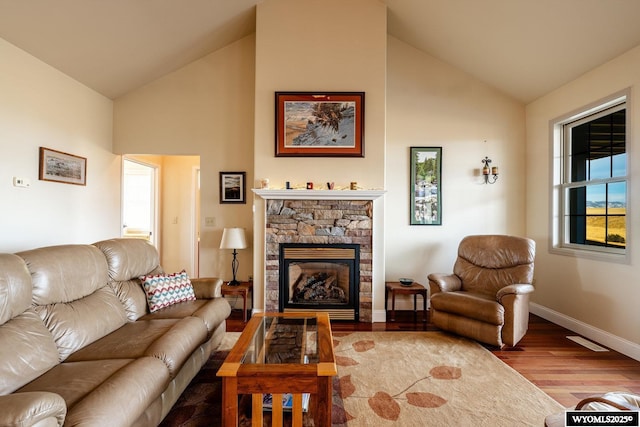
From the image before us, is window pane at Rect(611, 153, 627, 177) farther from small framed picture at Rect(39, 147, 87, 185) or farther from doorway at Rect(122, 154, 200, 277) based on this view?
small framed picture at Rect(39, 147, 87, 185)

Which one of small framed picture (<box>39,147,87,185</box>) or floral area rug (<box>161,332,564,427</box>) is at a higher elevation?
small framed picture (<box>39,147,87,185</box>)

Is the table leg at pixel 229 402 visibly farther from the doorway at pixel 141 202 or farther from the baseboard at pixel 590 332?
the doorway at pixel 141 202

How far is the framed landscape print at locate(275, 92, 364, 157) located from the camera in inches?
148

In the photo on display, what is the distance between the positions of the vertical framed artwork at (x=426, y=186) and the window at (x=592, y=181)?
4.43 feet

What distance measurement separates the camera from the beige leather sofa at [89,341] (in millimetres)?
1294

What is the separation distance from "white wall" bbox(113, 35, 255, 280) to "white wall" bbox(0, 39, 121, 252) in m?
0.39

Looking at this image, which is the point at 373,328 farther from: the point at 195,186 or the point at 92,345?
the point at 195,186

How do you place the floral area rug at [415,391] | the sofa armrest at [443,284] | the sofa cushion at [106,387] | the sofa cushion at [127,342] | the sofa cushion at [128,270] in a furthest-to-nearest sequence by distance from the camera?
the sofa armrest at [443,284]
the sofa cushion at [128,270]
the floral area rug at [415,391]
the sofa cushion at [127,342]
the sofa cushion at [106,387]

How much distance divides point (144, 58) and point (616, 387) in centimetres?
555

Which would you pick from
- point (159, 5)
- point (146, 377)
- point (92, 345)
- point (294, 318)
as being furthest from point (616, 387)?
point (159, 5)

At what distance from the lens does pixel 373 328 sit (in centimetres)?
351

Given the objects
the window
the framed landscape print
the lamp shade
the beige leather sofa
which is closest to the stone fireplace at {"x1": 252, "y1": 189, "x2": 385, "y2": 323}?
the lamp shade

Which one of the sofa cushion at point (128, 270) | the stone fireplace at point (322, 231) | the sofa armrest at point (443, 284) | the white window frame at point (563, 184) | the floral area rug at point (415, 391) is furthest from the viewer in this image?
the stone fireplace at point (322, 231)

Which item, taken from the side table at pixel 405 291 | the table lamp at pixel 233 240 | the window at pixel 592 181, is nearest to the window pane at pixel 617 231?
the window at pixel 592 181
